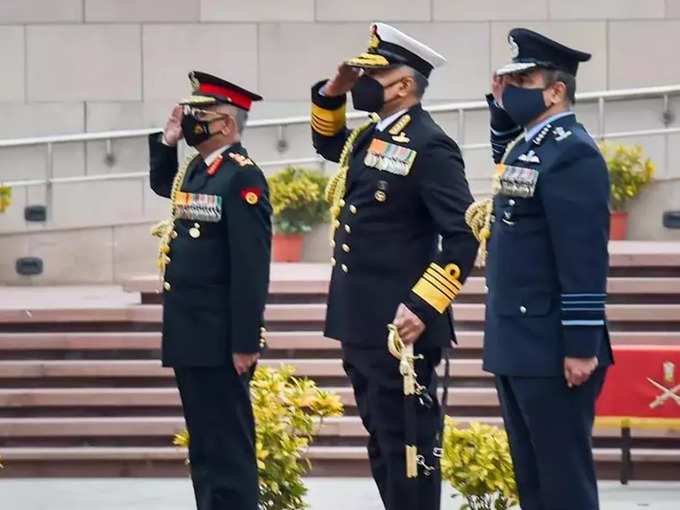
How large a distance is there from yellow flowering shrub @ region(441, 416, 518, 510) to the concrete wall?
8193mm

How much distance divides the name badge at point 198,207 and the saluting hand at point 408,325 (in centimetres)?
102

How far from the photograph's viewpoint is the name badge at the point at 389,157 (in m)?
6.02

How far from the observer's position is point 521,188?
5453 mm

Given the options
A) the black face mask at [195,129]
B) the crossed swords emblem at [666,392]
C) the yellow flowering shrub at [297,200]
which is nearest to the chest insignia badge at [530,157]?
the black face mask at [195,129]

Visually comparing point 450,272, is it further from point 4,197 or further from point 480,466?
point 4,197

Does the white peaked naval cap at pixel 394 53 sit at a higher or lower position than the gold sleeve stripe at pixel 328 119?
higher

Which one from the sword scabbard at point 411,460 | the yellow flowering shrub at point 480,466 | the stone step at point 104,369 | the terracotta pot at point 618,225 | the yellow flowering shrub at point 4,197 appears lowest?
the stone step at point 104,369

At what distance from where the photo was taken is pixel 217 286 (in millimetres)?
6582

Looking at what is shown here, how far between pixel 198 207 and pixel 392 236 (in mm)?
879

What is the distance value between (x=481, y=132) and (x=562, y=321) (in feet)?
32.1

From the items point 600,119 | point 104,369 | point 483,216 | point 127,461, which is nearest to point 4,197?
point 104,369

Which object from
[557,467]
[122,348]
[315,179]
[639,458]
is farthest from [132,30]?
[557,467]

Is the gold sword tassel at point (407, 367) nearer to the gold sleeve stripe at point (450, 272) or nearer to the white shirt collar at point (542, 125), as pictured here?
the gold sleeve stripe at point (450, 272)

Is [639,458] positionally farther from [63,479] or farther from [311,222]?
[311,222]
